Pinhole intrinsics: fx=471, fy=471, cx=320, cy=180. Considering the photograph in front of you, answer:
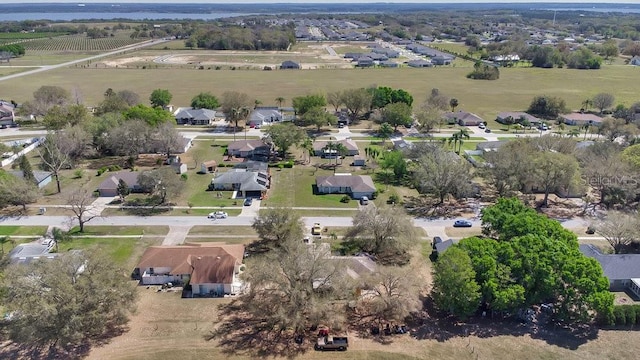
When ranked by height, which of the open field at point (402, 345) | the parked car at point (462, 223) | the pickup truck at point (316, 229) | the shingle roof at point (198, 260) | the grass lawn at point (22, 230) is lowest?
the open field at point (402, 345)

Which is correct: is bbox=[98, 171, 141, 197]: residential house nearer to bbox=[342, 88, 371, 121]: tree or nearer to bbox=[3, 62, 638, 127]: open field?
bbox=[342, 88, 371, 121]: tree

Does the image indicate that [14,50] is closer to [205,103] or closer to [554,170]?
[205,103]

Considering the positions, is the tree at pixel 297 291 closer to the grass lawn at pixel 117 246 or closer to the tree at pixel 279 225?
the tree at pixel 279 225

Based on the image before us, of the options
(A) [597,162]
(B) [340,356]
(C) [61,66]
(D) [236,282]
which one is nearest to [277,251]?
(D) [236,282]

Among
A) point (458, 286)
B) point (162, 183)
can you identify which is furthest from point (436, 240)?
point (162, 183)

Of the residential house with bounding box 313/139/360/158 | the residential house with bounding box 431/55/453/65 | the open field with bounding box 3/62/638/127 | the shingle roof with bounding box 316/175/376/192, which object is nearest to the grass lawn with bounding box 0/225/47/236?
the shingle roof with bounding box 316/175/376/192

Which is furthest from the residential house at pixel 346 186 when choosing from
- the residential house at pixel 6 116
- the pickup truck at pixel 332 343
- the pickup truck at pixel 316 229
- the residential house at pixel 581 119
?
the residential house at pixel 6 116

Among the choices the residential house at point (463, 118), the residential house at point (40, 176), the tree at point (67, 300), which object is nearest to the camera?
the tree at point (67, 300)
